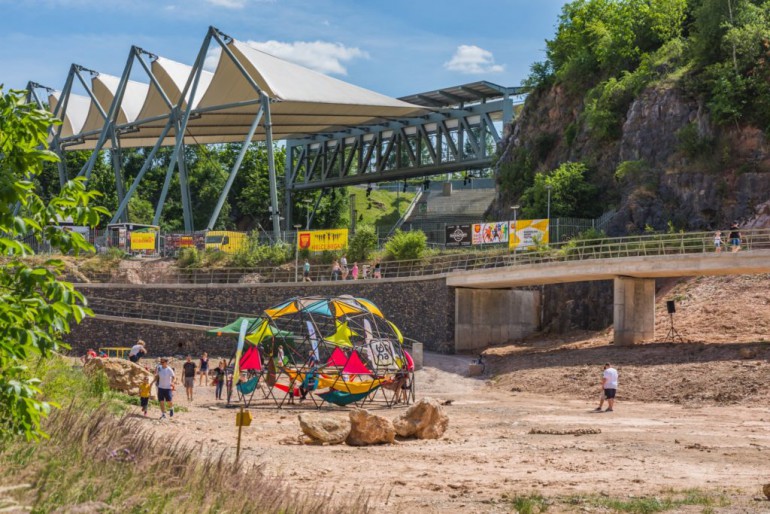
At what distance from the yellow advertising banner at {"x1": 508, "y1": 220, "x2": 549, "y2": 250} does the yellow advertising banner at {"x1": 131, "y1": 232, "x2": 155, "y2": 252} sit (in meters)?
26.7

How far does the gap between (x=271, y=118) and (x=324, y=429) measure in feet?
182

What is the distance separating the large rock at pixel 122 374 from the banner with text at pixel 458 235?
105 ft

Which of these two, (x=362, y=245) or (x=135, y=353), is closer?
(x=135, y=353)

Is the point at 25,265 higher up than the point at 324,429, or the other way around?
the point at 25,265

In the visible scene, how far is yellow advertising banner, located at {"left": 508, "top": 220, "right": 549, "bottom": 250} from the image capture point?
51.9 meters

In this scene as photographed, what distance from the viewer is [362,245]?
200 ft

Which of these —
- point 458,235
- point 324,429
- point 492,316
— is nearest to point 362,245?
point 458,235

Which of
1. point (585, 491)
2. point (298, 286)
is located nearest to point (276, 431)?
point (585, 491)

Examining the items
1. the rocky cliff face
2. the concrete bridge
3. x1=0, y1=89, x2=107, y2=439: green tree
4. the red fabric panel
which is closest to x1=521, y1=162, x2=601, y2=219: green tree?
the rocky cliff face

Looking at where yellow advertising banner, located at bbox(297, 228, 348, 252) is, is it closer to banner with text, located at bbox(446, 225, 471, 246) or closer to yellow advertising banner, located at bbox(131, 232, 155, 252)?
banner with text, located at bbox(446, 225, 471, 246)

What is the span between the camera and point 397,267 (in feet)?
190

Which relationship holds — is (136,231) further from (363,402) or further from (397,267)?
(363,402)

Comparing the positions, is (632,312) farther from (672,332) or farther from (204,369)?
(204,369)

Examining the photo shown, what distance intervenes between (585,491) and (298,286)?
3807 cm
